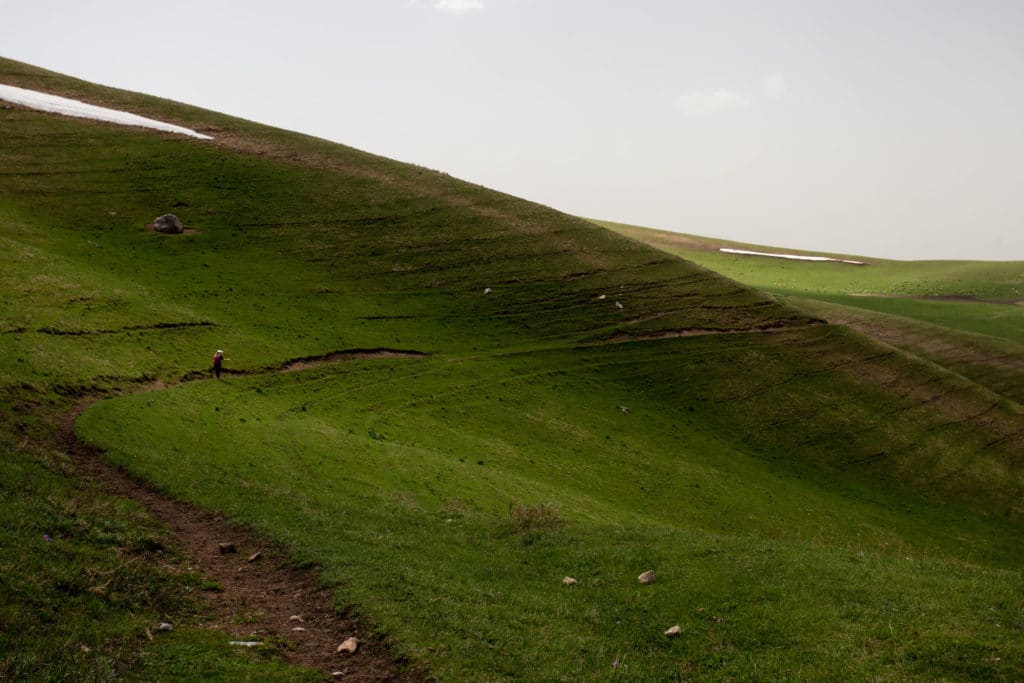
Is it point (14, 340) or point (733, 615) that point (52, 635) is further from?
point (14, 340)

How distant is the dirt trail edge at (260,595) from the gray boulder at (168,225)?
36760 millimetres

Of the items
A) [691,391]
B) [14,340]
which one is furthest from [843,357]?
[14,340]

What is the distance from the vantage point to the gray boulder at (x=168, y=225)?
57.9m

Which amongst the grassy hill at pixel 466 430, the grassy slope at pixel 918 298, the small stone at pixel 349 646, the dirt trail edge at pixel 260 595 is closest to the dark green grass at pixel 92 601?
the grassy hill at pixel 466 430

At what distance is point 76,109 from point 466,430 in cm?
6506

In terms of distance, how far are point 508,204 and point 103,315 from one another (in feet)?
148

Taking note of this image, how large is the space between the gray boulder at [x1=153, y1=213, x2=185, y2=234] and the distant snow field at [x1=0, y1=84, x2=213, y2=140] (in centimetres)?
2355

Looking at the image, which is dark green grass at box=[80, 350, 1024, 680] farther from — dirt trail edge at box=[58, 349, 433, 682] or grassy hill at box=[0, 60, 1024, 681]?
dirt trail edge at box=[58, 349, 433, 682]

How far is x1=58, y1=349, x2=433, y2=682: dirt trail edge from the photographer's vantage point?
14102 millimetres

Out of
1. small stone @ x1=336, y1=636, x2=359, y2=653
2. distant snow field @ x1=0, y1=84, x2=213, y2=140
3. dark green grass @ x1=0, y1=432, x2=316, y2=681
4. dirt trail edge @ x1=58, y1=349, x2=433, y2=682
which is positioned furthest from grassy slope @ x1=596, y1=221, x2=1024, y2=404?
dark green grass @ x1=0, y1=432, x2=316, y2=681

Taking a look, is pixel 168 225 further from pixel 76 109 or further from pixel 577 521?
pixel 577 521

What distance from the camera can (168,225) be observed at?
190 feet

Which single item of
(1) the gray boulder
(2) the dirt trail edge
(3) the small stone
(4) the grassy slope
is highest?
(4) the grassy slope

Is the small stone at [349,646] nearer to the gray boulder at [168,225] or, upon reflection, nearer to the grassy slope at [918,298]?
the gray boulder at [168,225]
